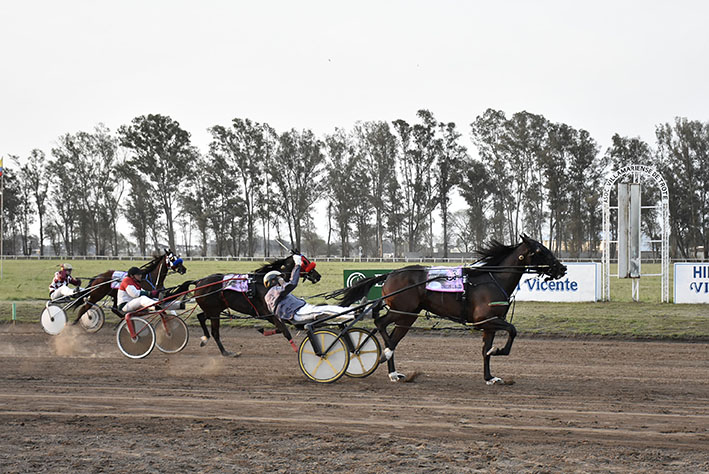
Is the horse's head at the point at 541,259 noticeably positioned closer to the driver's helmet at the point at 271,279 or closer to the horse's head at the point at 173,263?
the driver's helmet at the point at 271,279

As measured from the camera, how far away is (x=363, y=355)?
786cm

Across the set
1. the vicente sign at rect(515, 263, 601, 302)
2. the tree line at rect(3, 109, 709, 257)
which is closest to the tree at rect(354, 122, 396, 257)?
the tree line at rect(3, 109, 709, 257)

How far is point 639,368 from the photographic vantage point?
8695 mm

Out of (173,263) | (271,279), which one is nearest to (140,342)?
(173,263)

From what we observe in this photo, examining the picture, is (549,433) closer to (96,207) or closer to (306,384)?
(306,384)

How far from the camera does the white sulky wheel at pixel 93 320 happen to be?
42.7 ft

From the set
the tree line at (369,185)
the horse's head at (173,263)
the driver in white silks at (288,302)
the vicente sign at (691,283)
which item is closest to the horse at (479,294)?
the driver in white silks at (288,302)

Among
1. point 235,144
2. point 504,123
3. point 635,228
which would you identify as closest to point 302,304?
point 635,228

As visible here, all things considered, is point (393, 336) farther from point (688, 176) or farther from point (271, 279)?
point (688, 176)

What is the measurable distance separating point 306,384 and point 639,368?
15.0 ft

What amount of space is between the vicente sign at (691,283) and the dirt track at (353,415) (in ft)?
24.5

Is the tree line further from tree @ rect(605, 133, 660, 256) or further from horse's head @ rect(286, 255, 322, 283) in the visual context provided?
horse's head @ rect(286, 255, 322, 283)

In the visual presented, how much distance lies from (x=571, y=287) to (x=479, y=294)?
10.5 metres

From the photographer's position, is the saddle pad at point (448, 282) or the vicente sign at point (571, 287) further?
the vicente sign at point (571, 287)
